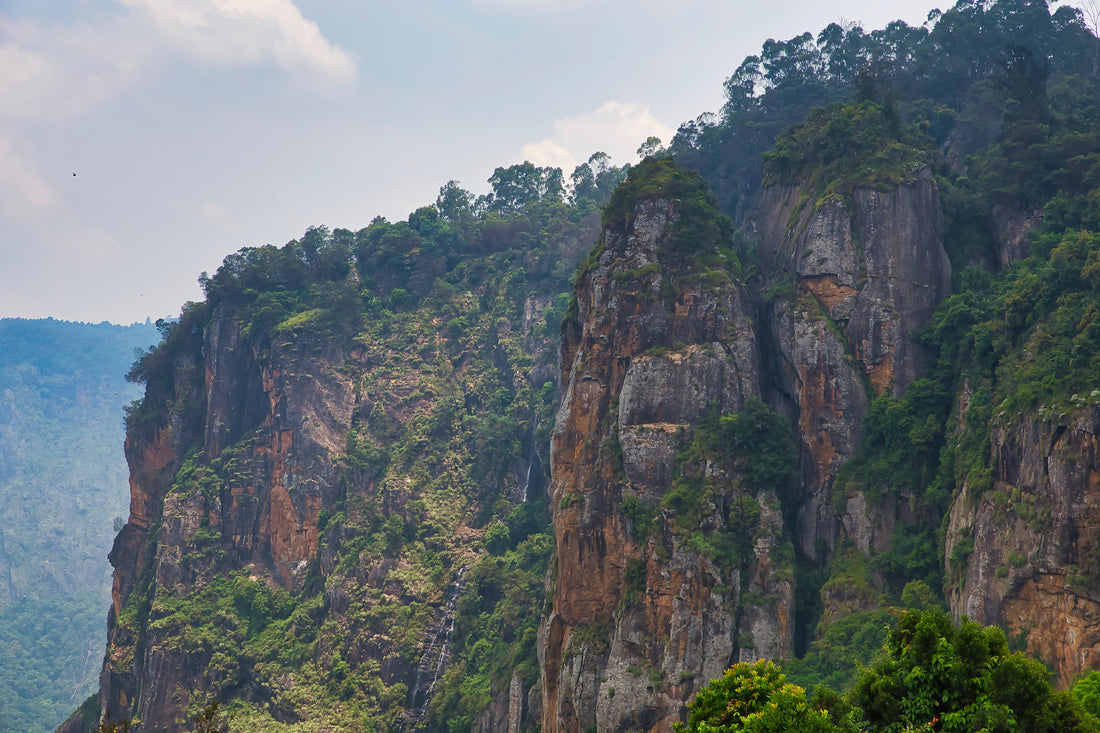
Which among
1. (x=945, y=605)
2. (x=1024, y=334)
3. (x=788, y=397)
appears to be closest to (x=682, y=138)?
(x=788, y=397)

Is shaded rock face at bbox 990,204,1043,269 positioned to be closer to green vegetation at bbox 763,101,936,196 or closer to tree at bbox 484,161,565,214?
green vegetation at bbox 763,101,936,196

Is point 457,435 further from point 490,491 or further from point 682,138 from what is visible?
point 682,138

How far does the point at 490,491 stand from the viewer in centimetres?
6200

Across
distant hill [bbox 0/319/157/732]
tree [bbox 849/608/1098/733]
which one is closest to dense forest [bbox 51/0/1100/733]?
tree [bbox 849/608/1098/733]

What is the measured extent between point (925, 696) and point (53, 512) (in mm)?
176006

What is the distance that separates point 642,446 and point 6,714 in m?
104

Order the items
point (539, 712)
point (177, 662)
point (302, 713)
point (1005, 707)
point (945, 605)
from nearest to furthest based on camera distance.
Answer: point (1005, 707) < point (945, 605) < point (539, 712) < point (302, 713) < point (177, 662)

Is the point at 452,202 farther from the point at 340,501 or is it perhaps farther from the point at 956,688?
the point at 956,688

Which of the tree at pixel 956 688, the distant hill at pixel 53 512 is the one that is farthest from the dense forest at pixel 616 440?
the distant hill at pixel 53 512

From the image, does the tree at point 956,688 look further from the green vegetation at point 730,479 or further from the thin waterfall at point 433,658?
the thin waterfall at point 433,658

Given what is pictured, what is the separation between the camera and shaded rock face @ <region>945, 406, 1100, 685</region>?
2906 cm

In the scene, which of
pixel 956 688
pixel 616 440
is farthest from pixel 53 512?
pixel 956 688

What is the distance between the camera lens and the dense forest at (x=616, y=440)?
1321 inches

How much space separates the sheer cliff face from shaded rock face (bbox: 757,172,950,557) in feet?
7.27
